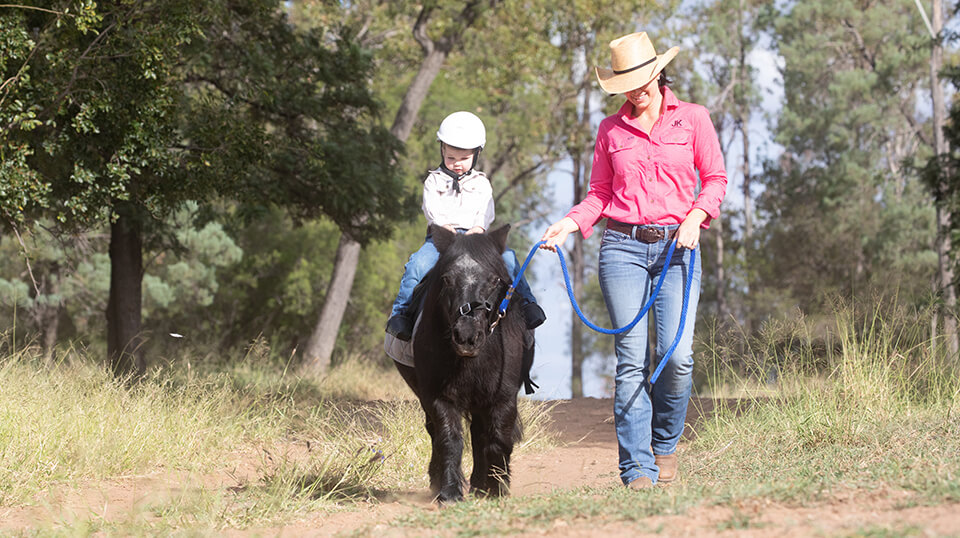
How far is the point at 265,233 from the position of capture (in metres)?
27.1

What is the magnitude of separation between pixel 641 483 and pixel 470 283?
1450 mm

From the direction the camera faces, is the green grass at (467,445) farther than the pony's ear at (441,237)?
No

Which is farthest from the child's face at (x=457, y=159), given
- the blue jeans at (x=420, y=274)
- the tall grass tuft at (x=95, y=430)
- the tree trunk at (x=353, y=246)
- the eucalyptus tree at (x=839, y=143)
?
the eucalyptus tree at (x=839, y=143)

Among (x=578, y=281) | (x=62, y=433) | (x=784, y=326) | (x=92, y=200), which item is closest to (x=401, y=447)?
(x=62, y=433)

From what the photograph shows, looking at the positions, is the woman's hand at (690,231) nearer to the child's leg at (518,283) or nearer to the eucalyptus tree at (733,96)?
the child's leg at (518,283)

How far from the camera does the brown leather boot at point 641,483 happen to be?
5.27m

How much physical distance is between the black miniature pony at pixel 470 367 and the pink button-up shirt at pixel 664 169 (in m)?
0.68

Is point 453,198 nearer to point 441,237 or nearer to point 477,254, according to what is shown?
point 441,237

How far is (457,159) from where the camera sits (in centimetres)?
625

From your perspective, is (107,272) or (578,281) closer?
(107,272)

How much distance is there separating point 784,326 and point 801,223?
3252cm

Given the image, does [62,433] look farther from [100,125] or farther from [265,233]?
[265,233]

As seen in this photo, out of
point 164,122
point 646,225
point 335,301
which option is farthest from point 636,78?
point 335,301

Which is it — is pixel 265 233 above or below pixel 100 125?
below
